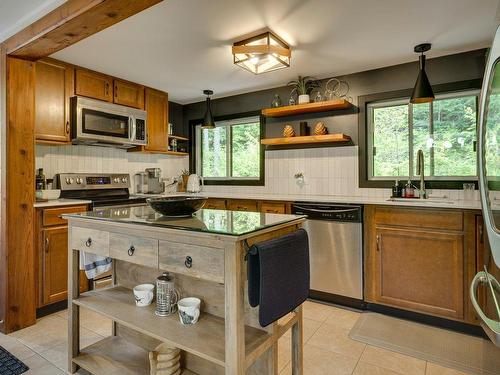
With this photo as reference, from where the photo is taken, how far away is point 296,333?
165 cm

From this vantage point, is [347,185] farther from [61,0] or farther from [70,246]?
A: [61,0]

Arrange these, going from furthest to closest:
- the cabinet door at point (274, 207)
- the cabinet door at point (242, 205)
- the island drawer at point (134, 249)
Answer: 1. the cabinet door at point (242, 205)
2. the cabinet door at point (274, 207)
3. the island drawer at point (134, 249)

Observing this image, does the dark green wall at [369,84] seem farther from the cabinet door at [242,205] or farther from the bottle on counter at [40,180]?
the bottle on counter at [40,180]

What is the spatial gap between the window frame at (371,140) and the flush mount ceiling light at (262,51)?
119 cm

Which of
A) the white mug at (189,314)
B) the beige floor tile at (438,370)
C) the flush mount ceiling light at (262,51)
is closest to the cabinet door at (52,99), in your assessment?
the flush mount ceiling light at (262,51)

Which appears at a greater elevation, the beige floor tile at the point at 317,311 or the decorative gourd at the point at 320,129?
the decorative gourd at the point at 320,129

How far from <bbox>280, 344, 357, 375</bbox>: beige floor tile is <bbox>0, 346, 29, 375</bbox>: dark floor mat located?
1623mm

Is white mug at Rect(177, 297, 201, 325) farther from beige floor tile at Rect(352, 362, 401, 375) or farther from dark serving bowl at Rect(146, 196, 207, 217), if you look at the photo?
beige floor tile at Rect(352, 362, 401, 375)

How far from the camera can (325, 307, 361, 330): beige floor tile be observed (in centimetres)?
253

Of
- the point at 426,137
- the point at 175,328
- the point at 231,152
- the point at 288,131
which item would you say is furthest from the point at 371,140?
the point at 175,328

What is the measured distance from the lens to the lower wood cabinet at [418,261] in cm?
237

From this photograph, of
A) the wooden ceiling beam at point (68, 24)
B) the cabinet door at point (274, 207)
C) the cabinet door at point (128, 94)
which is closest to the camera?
the wooden ceiling beam at point (68, 24)

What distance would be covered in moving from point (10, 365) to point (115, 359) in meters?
0.76

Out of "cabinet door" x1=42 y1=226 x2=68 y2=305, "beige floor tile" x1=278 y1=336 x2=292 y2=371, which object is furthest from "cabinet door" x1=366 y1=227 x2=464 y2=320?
"cabinet door" x1=42 y1=226 x2=68 y2=305
